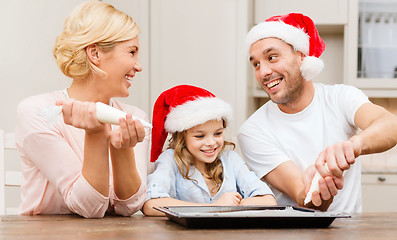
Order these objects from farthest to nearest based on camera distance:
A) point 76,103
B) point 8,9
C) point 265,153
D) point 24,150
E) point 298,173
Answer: point 8,9 < point 265,153 < point 298,173 < point 24,150 < point 76,103

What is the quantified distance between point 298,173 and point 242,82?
1497 mm

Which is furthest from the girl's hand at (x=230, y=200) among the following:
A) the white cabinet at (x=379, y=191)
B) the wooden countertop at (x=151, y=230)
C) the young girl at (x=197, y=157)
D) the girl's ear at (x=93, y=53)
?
the white cabinet at (x=379, y=191)

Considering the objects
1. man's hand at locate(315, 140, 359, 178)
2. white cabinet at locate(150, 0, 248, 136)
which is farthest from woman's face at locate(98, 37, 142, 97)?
white cabinet at locate(150, 0, 248, 136)

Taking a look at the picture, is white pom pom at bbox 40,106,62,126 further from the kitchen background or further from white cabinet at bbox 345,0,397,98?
white cabinet at bbox 345,0,397,98

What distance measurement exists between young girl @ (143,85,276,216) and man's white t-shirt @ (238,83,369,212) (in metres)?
0.10

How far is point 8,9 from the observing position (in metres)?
2.69

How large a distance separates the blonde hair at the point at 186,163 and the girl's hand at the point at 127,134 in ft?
1.85

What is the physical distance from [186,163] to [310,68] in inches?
23.6

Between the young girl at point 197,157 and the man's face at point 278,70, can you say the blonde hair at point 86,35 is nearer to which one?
the young girl at point 197,157

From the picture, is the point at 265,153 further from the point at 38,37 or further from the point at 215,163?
the point at 38,37

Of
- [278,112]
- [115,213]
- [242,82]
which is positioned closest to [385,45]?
[242,82]

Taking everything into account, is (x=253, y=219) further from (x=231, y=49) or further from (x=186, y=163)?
(x=231, y=49)

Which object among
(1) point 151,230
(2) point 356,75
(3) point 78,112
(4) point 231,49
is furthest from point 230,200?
(2) point 356,75

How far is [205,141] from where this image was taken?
5.97 feet
